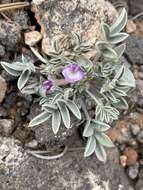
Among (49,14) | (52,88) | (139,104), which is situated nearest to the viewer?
(52,88)

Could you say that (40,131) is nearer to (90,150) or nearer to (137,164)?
(90,150)

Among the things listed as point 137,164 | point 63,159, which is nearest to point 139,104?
point 137,164

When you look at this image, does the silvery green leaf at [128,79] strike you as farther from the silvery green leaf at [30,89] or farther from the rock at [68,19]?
the silvery green leaf at [30,89]

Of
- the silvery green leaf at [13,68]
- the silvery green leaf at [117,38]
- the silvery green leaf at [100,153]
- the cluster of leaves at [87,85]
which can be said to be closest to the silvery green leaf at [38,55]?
the cluster of leaves at [87,85]

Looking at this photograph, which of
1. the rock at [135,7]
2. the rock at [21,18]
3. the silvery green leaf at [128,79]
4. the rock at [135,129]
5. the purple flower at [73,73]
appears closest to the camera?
the purple flower at [73,73]

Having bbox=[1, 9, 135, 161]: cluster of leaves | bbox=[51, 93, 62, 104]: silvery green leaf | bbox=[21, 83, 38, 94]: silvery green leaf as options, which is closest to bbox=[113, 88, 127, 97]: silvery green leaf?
bbox=[1, 9, 135, 161]: cluster of leaves
